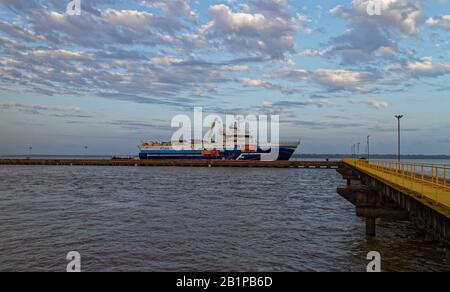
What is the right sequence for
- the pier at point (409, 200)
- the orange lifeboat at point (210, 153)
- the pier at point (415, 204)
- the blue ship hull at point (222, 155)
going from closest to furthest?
the pier at point (415, 204) < the pier at point (409, 200) < the blue ship hull at point (222, 155) < the orange lifeboat at point (210, 153)

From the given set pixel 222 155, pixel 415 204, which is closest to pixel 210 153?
pixel 222 155

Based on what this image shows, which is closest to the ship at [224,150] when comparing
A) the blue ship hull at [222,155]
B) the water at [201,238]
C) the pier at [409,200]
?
the blue ship hull at [222,155]

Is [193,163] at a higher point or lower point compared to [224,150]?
lower

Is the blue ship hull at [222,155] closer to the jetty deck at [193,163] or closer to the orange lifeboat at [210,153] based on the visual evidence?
the orange lifeboat at [210,153]

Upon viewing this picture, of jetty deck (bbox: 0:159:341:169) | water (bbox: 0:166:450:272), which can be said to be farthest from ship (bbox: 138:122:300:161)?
water (bbox: 0:166:450:272)

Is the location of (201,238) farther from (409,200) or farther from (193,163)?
(193,163)

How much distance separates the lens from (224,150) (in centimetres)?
11881

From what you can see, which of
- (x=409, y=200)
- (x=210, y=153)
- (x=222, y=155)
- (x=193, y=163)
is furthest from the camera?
(x=222, y=155)

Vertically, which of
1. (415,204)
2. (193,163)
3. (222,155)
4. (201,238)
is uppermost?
(222,155)

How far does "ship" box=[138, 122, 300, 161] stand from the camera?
374 ft

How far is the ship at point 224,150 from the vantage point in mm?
113938

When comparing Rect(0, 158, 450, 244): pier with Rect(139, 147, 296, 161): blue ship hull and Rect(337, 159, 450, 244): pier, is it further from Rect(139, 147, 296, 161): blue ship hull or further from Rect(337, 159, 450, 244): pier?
Rect(139, 147, 296, 161): blue ship hull

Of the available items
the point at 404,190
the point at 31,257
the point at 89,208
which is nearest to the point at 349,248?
the point at 404,190
